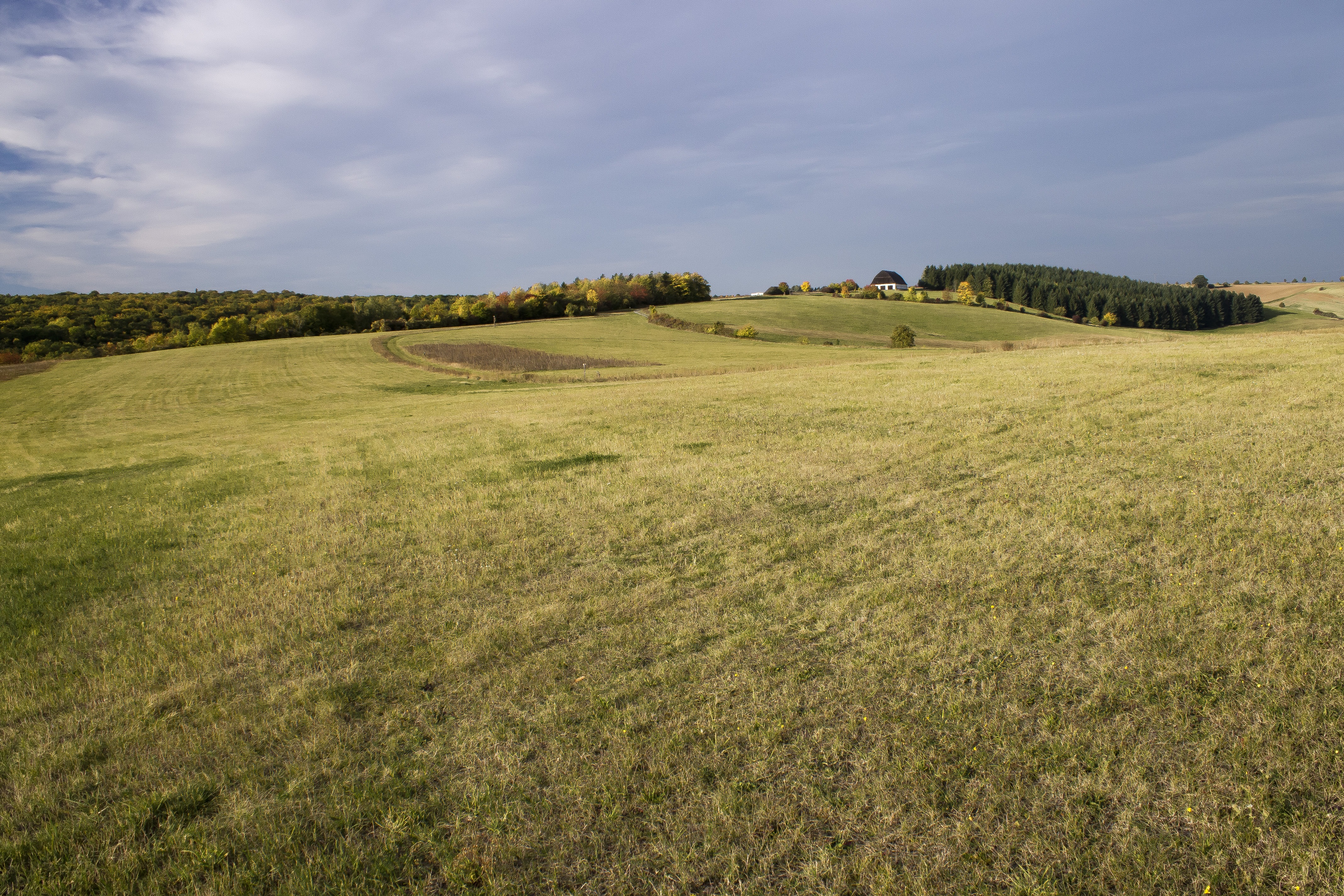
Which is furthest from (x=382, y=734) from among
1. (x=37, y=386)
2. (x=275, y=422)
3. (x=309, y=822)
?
(x=37, y=386)

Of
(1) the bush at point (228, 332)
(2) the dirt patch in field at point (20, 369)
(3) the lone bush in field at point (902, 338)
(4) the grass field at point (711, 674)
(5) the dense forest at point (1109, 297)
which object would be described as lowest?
(4) the grass field at point (711, 674)

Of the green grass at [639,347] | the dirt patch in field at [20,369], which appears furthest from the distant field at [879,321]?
the dirt patch in field at [20,369]

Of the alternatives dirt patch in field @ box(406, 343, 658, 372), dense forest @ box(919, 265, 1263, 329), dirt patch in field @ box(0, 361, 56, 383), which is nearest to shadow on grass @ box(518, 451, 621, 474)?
dirt patch in field @ box(406, 343, 658, 372)

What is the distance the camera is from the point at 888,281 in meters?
184

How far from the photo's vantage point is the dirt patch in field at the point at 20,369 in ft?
183

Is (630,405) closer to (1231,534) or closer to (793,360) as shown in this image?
(1231,534)

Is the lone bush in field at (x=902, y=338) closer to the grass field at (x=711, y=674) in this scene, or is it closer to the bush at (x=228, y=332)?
the grass field at (x=711, y=674)

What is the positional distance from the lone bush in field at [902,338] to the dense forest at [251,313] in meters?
58.4

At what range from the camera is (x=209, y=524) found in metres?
12.0

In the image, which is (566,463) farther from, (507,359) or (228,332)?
(228,332)

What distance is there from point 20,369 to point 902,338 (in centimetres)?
8528

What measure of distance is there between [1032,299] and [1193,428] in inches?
5363

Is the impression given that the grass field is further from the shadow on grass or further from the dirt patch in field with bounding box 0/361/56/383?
the dirt patch in field with bounding box 0/361/56/383

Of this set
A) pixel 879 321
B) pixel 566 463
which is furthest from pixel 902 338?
pixel 566 463
